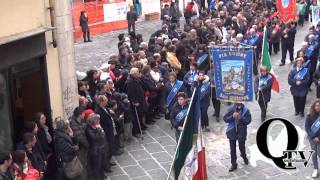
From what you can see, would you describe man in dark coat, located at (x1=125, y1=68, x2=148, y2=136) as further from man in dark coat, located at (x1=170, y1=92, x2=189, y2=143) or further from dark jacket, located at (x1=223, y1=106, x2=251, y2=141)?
dark jacket, located at (x1=223, y1=106, x2=251, y2=141)

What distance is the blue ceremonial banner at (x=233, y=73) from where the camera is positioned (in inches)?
502

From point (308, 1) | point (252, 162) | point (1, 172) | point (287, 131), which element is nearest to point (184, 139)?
point (1, 172)

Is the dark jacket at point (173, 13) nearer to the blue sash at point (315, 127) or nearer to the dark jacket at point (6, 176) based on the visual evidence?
the blue sash at point (315, 127)

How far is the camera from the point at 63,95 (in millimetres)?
12750

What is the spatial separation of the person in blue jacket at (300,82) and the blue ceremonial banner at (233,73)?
115 inches

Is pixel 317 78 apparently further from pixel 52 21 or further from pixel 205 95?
pixel 52 21

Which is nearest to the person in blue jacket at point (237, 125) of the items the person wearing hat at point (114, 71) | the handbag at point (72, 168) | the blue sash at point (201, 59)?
the handbag at point (72, 168)

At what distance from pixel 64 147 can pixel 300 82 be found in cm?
717

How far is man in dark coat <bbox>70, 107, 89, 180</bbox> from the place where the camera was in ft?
35.8

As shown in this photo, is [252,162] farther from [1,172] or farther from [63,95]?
[1,172]

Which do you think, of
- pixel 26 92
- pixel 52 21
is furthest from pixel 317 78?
pixel 26 92

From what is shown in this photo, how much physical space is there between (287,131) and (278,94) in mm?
3587

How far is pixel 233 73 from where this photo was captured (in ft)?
42.7

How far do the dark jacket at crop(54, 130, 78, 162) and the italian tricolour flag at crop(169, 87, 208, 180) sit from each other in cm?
265
